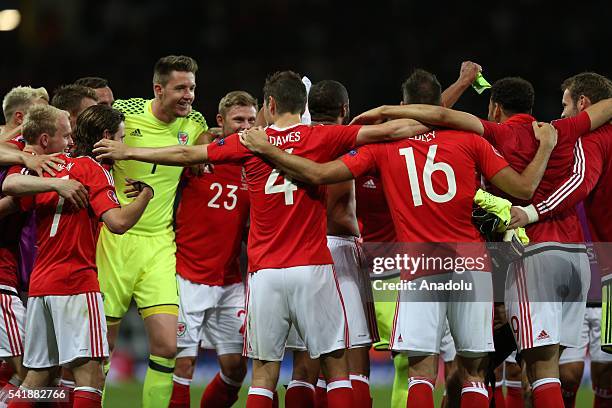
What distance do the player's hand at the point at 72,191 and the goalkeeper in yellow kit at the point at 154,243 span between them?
1483 mm

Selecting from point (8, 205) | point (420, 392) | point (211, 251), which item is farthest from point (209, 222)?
point (420, 392)

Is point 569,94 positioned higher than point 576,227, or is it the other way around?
point 569,94

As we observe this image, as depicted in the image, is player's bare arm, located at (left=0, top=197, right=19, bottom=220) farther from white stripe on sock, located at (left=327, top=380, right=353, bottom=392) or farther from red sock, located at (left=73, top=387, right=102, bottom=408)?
white stripe on sock, located at (left=327, top=380, right=353, bottom=392)

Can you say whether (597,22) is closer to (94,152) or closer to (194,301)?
(194,301)

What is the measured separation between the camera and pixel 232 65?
17.5 meters

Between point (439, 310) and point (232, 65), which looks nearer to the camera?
point (439, 310)

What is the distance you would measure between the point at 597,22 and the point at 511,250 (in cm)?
1314

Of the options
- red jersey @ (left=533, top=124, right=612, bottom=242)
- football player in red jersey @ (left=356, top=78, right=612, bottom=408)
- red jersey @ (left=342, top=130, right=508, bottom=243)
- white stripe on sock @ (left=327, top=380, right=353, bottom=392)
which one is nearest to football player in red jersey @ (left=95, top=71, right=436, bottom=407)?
white stripe on sock @ (left=327, top=380, right=353, bottom=392)

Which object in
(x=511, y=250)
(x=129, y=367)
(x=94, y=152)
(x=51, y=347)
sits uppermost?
(x=94, y=152)

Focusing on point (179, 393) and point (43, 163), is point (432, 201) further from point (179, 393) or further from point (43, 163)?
point (179, 393)

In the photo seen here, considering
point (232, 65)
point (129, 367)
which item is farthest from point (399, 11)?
point (129, 367)

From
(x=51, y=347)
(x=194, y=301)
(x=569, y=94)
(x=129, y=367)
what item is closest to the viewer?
(x=51, y=347)

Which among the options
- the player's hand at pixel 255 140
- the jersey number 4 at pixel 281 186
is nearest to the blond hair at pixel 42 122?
the player's hand at pixel 255 140

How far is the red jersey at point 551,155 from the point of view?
6.39 metres
